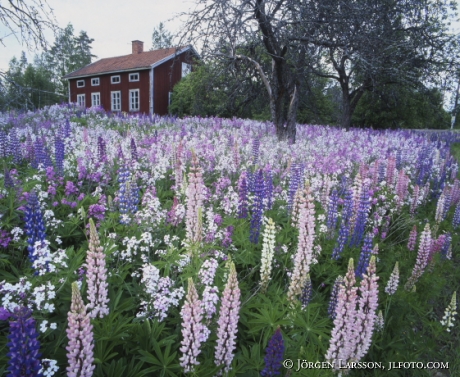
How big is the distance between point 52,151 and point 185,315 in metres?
5.99

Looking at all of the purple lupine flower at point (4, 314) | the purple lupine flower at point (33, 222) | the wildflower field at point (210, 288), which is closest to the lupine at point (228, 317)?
the wildflower field at point (210, 288)

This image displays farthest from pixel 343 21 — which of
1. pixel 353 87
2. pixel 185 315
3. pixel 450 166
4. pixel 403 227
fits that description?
pixel 353 87

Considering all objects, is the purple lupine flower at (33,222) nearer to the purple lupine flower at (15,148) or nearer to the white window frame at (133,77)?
the purple lupine flower at (15,148)

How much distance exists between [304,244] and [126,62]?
40921mm

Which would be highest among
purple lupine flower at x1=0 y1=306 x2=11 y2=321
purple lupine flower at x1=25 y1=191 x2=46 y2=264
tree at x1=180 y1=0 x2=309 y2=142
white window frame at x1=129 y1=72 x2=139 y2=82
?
white window frame at x1=129 y1=72 x2=139 y2=82

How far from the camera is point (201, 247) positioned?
2.97 m

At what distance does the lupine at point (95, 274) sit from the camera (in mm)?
1966

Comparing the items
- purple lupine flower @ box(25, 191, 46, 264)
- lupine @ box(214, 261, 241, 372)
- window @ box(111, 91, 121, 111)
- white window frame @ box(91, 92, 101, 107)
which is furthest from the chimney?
lupine @ box(214, 261, 241, 372)

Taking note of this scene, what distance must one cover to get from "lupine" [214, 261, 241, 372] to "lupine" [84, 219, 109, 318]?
765 mm

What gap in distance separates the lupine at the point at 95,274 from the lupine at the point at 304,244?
61.9 inches

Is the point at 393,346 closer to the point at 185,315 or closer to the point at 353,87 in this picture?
the point at 185,315

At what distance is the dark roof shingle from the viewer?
115 feet

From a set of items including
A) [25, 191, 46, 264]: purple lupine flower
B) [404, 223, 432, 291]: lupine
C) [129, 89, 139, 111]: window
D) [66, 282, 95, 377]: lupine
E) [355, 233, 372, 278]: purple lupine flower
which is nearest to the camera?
[66, 282, 95, 377]: lupine

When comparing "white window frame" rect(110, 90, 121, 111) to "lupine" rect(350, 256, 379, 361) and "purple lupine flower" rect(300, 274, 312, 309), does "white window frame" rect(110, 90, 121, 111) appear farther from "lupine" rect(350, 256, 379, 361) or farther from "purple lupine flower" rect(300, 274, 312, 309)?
"lupine" rect(350, 256, 379, 361)
